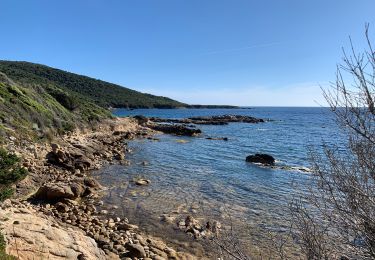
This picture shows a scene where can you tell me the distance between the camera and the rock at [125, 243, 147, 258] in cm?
1136

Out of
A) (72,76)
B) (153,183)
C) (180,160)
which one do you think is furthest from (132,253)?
(72,76)

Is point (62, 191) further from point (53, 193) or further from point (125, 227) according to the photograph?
point (125, 227)

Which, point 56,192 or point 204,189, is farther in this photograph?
point 204,189

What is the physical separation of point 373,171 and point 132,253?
8.60 m

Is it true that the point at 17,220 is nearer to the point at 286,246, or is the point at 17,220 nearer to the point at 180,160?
the point at 286,246

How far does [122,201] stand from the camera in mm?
17188

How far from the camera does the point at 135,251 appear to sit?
452 inches

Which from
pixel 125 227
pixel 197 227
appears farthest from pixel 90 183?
pixel 197 227

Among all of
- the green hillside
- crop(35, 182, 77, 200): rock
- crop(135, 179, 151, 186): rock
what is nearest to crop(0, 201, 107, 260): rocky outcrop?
crop(35, 182, 77, 200): rock

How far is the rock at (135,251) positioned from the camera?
447 inches

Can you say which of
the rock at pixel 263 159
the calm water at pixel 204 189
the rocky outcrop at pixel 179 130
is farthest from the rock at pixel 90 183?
the rocky outcrop at pixel 179 130

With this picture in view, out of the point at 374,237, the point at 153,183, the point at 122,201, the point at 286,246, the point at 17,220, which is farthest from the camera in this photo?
the point at 153,183

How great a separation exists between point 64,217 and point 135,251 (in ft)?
13.0

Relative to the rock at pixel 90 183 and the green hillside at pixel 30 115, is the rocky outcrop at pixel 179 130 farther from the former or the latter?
the rock at pixel 90 183
